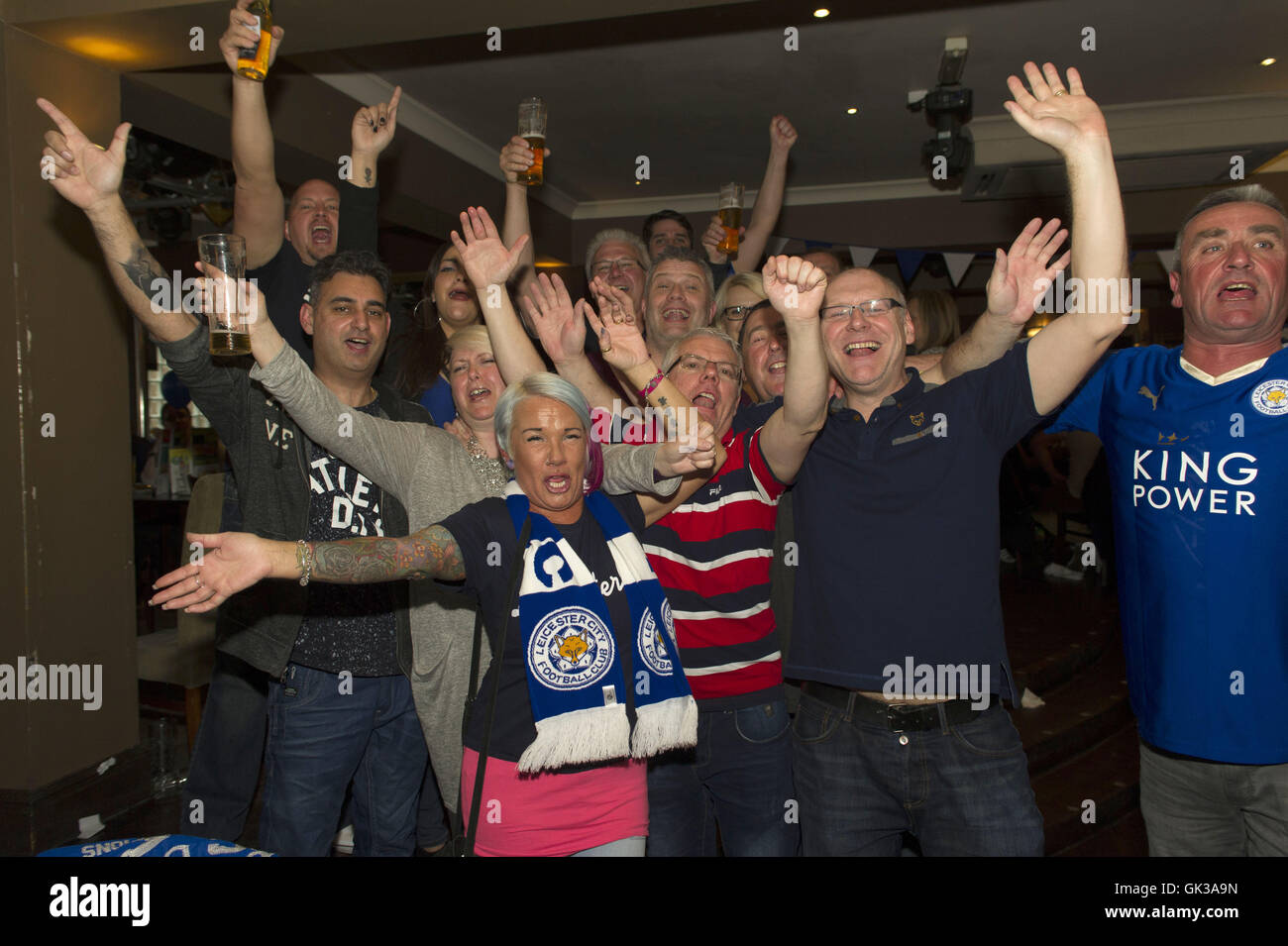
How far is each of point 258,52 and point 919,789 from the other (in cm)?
258

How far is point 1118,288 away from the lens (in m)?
1.63

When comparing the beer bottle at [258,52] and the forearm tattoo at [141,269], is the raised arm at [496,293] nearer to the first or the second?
the forearm tattoo at [141,269]

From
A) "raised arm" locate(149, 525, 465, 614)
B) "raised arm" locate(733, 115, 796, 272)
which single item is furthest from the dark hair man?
"raised arm" locate(733, 115, 796, 272)

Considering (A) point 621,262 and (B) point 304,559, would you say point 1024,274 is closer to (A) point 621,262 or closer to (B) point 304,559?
(B) point 304,559

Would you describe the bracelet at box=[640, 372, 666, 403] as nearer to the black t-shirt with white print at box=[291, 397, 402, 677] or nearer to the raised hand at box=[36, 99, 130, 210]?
the black t-shirt with white print at box=[291, 397, 402, 677]

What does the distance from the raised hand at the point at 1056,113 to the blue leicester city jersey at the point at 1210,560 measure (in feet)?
1.81

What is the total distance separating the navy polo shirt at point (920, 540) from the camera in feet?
5.81

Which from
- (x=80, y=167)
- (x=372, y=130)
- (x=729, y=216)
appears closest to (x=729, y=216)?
(x=729, y=216)

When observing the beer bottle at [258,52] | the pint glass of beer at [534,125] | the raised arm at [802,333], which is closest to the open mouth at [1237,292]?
the raised arm at [802,333]

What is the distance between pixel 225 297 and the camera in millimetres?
1864

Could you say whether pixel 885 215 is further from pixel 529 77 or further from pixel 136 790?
pixel 136 790

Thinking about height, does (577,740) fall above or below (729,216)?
below
